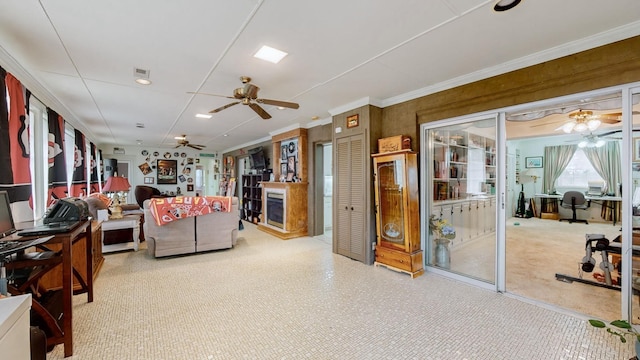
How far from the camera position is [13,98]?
236 cm

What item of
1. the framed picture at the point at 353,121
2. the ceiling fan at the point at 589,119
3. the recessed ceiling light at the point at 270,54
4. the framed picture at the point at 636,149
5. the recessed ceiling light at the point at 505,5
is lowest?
the framed picture at the point at 636,149

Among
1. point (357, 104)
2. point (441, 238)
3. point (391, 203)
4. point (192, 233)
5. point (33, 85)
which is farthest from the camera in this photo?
point (192, 233)

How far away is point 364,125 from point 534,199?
6813mm

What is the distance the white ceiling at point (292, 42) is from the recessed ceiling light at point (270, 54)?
8 centimetres

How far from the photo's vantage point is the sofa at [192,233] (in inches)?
160

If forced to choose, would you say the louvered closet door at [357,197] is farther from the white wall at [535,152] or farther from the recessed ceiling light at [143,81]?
the white wall at [535,152]

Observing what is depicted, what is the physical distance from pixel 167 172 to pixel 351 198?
835 centimetres

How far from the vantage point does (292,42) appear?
2.29 m

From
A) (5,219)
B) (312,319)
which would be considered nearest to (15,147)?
(5,219)

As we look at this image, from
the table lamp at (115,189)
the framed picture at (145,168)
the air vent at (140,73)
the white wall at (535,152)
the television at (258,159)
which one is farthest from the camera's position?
the framed picture at (145,168)

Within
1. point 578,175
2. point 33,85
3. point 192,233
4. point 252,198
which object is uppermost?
point 33,85

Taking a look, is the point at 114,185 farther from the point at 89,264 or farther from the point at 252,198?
the point at 252,198

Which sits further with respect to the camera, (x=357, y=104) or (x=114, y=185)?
(x=114, y=185)

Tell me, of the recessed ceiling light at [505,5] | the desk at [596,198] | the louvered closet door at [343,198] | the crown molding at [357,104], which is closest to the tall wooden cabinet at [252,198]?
the louvered closet door at [343,198]
